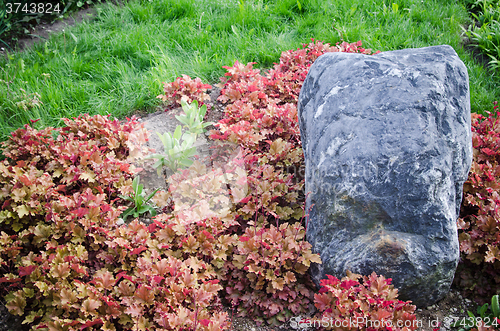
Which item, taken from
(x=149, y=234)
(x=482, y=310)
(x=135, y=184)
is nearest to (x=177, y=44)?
(x=135, y=184)

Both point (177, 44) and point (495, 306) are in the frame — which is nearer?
point (495, 306)

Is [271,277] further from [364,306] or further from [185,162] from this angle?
[185,162]

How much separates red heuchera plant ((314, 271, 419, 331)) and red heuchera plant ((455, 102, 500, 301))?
0.80 m

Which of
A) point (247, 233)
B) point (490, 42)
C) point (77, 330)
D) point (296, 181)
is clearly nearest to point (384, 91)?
point (296, 181)

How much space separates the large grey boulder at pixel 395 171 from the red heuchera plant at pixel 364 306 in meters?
0.20

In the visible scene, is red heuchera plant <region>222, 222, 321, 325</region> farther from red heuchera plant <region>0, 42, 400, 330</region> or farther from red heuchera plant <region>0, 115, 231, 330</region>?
red heuchera plant <region>0, 115, 231, 330</region>

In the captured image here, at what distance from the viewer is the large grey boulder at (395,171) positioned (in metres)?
2.46

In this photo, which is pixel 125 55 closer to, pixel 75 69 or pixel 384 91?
pixel 75 69

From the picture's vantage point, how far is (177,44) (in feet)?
16.9

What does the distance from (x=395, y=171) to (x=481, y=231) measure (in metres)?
1.03

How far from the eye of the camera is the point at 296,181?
3.53m

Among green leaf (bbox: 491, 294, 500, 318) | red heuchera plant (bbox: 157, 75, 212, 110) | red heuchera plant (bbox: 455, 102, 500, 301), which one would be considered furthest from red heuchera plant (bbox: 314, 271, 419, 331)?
red heuchera plant (bbox: 157, 75, 212, 110)

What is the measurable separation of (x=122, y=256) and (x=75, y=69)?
121 inches

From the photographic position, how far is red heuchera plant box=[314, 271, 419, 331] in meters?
2.23
